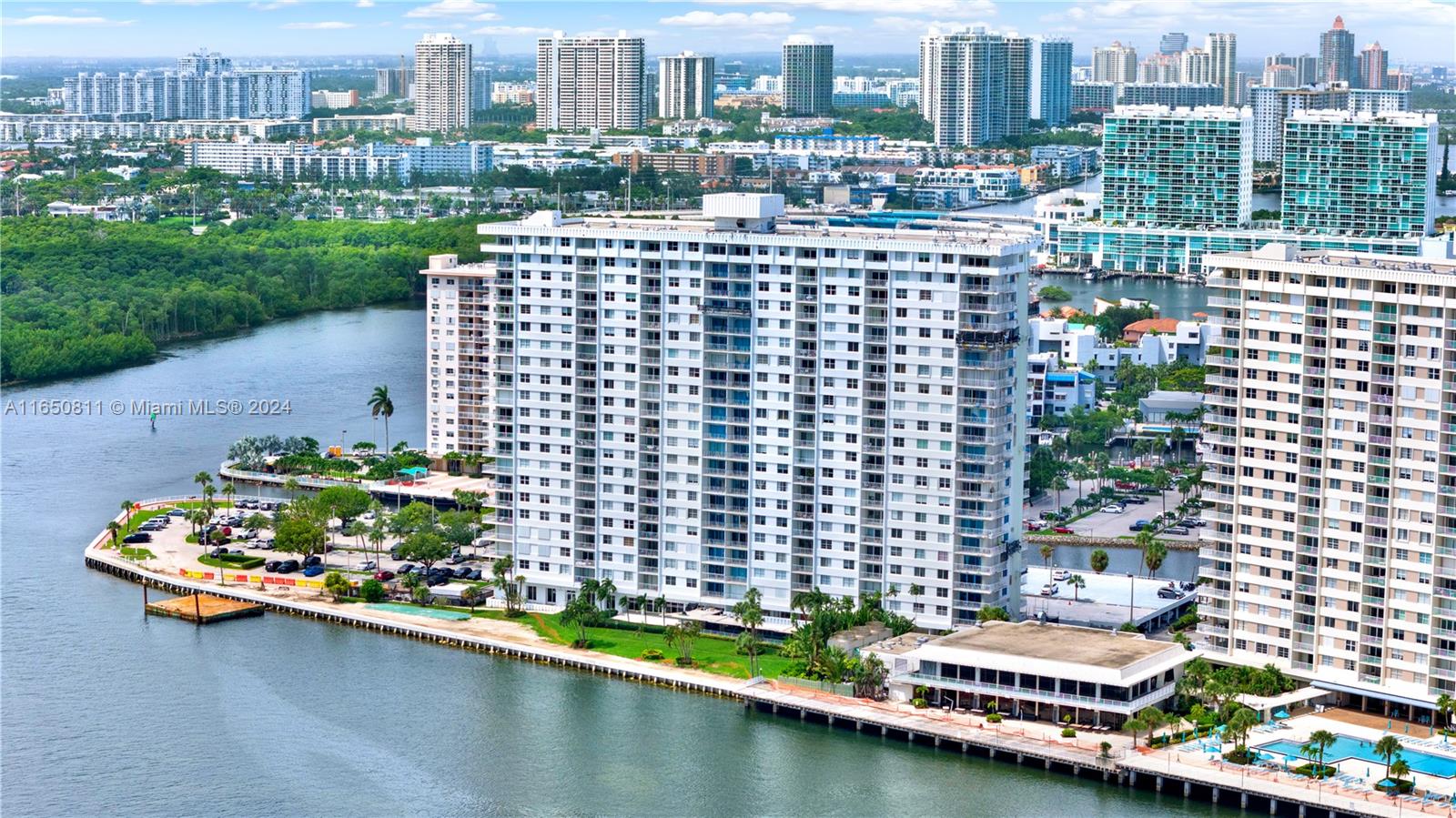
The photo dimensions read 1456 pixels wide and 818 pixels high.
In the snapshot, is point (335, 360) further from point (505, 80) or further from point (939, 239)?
point (505, 80)

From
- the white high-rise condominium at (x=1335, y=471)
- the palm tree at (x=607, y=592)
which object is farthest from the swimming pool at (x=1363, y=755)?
the palm tree at (x=607, y=592)

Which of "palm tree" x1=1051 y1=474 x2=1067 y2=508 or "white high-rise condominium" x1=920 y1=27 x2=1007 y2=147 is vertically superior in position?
"white high-rise condominium" x1=920 y1=27 x2=1007 y2=147

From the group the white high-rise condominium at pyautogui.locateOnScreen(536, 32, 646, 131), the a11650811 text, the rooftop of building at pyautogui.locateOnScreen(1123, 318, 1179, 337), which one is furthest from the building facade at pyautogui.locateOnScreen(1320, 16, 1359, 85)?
the a11650811 text

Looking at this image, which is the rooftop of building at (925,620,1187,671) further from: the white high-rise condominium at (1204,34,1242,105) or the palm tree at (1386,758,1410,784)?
the white high-rise condominium at (1204,34,1242,105)

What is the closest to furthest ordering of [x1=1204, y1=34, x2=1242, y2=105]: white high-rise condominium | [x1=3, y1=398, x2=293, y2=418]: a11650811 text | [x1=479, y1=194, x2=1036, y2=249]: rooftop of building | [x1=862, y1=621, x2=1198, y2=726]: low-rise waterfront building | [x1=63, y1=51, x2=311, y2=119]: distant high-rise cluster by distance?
[x1=862, y1=621, x2=1198, y2=726]: low-rise waterfront building
[x1=479, y1=194, x2=1036, y2=249]: rooftop of building
[x1=3, y1=398, x2=293, y2=418]: a11650811 text
[x1=63, y1=51, x2=311, y2=119]: distant high-rise cluster
[x1=1204, y1=34, x2=1242, y2=105]: white high-rise condominium

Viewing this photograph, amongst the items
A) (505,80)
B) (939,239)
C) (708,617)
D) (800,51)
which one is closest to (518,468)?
(708,617)

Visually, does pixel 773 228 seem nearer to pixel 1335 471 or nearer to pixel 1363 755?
pixel 1335 471

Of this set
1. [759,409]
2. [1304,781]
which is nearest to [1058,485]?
[759,409]

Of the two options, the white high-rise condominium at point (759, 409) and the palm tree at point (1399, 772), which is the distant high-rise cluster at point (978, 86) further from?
the palm tree at point (1399, 772)
